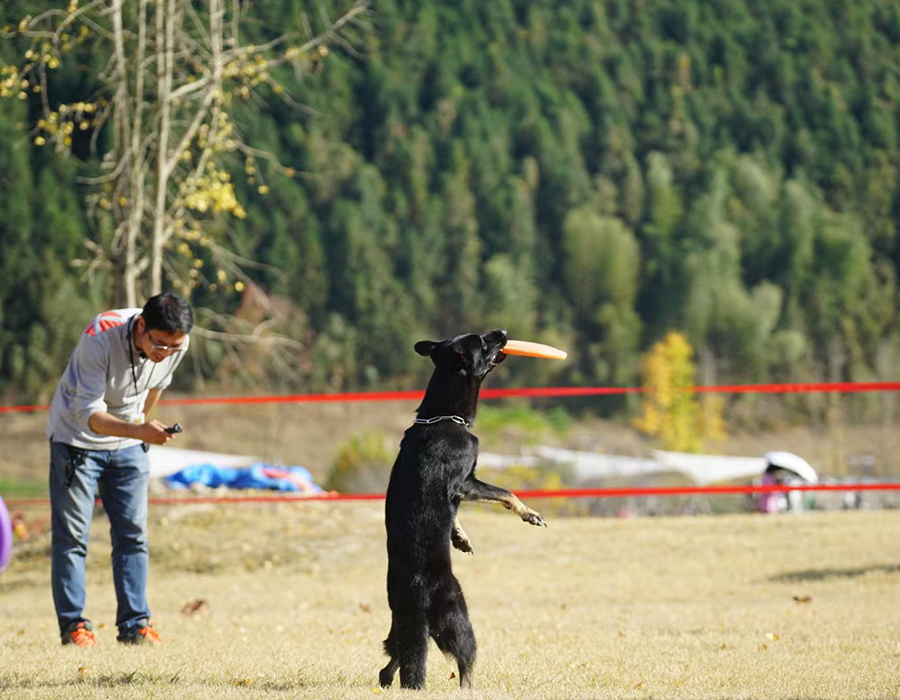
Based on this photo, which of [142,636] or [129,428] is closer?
[129,428]

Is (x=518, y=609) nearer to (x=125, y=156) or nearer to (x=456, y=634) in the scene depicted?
(x=456, y=634)

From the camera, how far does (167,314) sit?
6625mm

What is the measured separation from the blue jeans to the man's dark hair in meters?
1.02

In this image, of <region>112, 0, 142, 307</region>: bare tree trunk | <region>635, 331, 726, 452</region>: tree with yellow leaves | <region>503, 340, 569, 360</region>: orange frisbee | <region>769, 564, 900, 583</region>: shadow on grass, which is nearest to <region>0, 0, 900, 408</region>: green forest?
<region>635, 331, 726, 452</region>: tree with yellow leaves

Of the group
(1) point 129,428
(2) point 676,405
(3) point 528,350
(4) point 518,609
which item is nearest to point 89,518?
(1) point 129,428

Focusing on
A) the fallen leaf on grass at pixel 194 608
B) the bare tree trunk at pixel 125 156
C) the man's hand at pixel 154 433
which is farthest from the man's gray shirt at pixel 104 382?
the bare tree trunk at pixel 125 156

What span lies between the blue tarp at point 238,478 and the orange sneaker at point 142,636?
8.03 meters

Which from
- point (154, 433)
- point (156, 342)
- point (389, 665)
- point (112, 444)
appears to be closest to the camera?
point (389, 665)

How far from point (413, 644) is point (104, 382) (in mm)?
2492

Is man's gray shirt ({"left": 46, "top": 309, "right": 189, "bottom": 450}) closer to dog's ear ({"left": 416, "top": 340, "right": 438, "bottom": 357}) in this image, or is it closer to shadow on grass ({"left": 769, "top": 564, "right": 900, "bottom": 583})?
dog's ear ({"left": 416, "top": 340, "right": 438, "bottom": 357})

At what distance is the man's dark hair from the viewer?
663cm

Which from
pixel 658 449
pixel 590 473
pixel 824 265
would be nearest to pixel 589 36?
pixel 824 265

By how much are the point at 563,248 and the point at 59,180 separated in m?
26.6

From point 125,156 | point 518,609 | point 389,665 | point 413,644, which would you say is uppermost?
point 125,156
